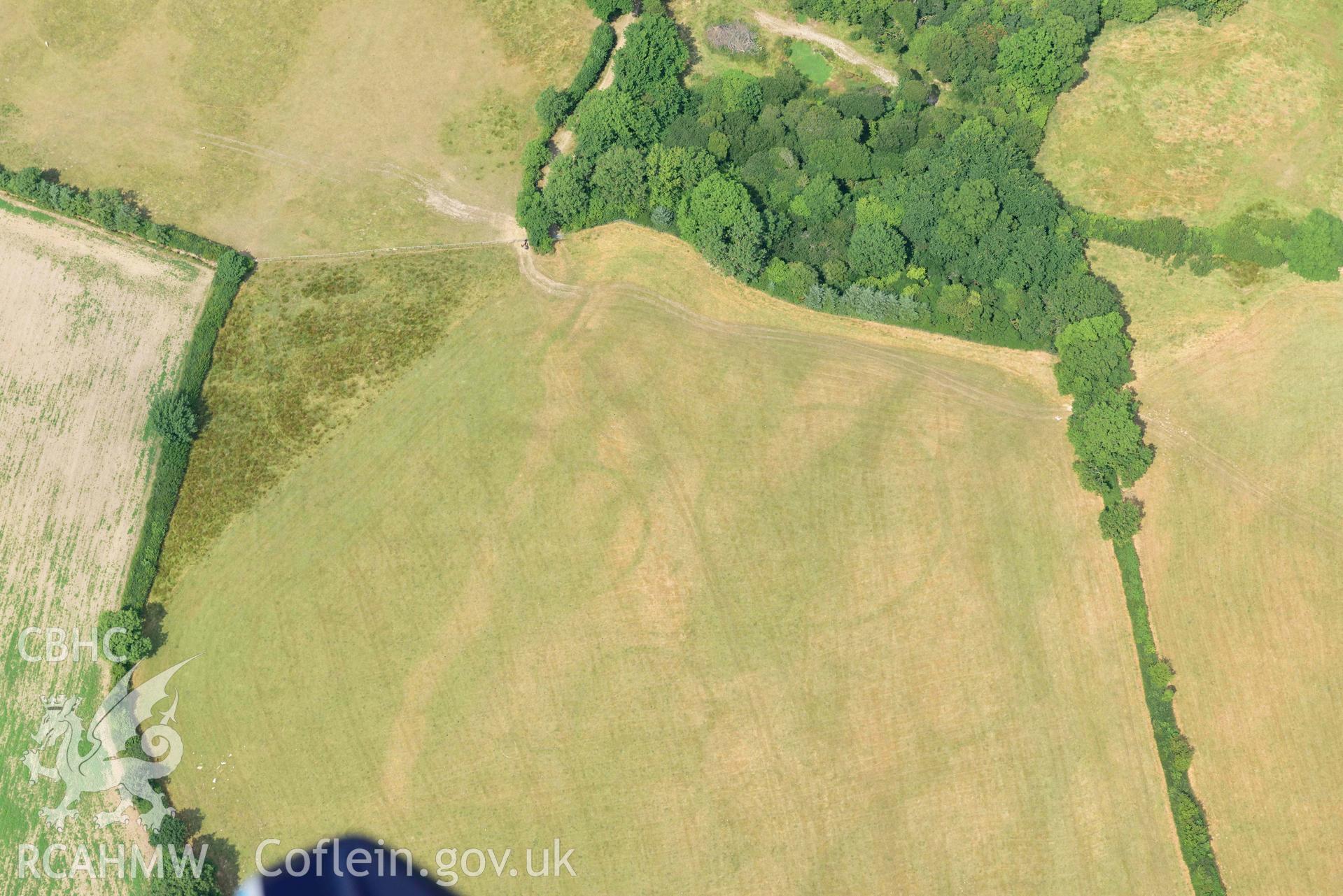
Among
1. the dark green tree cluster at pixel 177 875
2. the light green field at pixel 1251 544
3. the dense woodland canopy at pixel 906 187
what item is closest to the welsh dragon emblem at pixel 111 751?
the dark green tree cluster at pixel 177 875

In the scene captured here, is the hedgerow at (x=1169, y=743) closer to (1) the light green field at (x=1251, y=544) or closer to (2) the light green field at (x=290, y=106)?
(1) the light green field at (x=1251, y=544)

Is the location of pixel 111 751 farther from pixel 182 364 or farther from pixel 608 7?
pixel 608 7

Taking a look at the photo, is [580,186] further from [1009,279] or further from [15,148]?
[15,148]

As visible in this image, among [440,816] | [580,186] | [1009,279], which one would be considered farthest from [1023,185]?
[440,816]

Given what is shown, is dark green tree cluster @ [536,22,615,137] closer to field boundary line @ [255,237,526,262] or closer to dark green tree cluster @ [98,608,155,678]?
field boundary line @ [255,237,526,262]

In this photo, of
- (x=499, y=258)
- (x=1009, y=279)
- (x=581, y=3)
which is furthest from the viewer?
(x=581, y=3)

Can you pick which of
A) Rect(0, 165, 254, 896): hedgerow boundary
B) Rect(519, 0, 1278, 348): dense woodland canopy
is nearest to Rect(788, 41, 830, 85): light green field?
Rect(519, 0, 1278, 348): dense woodland canopy
